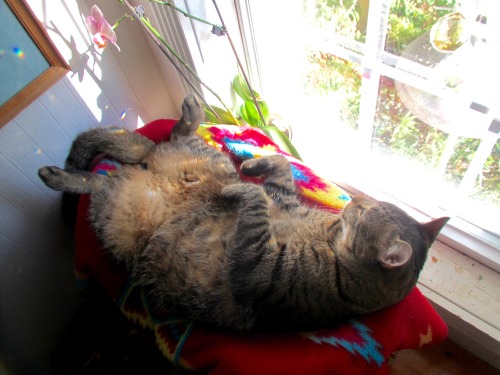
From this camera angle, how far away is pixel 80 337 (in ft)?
3.76

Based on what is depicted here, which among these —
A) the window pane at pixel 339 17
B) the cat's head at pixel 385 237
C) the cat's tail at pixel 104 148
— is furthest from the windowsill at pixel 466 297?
the cat's tail at pixel 104 148

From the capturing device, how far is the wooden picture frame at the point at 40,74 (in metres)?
0.85

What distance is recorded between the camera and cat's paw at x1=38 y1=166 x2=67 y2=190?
93 centimetres

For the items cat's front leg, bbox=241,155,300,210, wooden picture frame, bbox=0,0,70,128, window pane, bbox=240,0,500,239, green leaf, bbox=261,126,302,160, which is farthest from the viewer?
green leaf, bbox=261,126,302,160

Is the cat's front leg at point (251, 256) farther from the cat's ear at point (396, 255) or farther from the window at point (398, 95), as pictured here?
the window at point (398, 95)

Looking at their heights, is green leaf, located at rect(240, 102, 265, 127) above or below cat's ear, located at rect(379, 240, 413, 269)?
below

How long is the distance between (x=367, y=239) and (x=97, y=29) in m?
1.10

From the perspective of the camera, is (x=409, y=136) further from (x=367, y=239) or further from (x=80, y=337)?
(x=80, y=337)

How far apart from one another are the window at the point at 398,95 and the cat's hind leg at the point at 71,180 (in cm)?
94

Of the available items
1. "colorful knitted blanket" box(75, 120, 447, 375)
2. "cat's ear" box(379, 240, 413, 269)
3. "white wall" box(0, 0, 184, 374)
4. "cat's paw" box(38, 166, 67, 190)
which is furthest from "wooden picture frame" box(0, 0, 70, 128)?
"cat's ear" box(379, 240, 413, 269)

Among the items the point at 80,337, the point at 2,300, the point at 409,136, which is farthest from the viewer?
the point at 409,136

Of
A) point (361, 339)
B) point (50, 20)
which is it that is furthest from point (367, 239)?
point (50, 20)

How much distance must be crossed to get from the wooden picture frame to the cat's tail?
0.64ft

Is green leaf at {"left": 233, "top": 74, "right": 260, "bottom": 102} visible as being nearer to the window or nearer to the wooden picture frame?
the window
